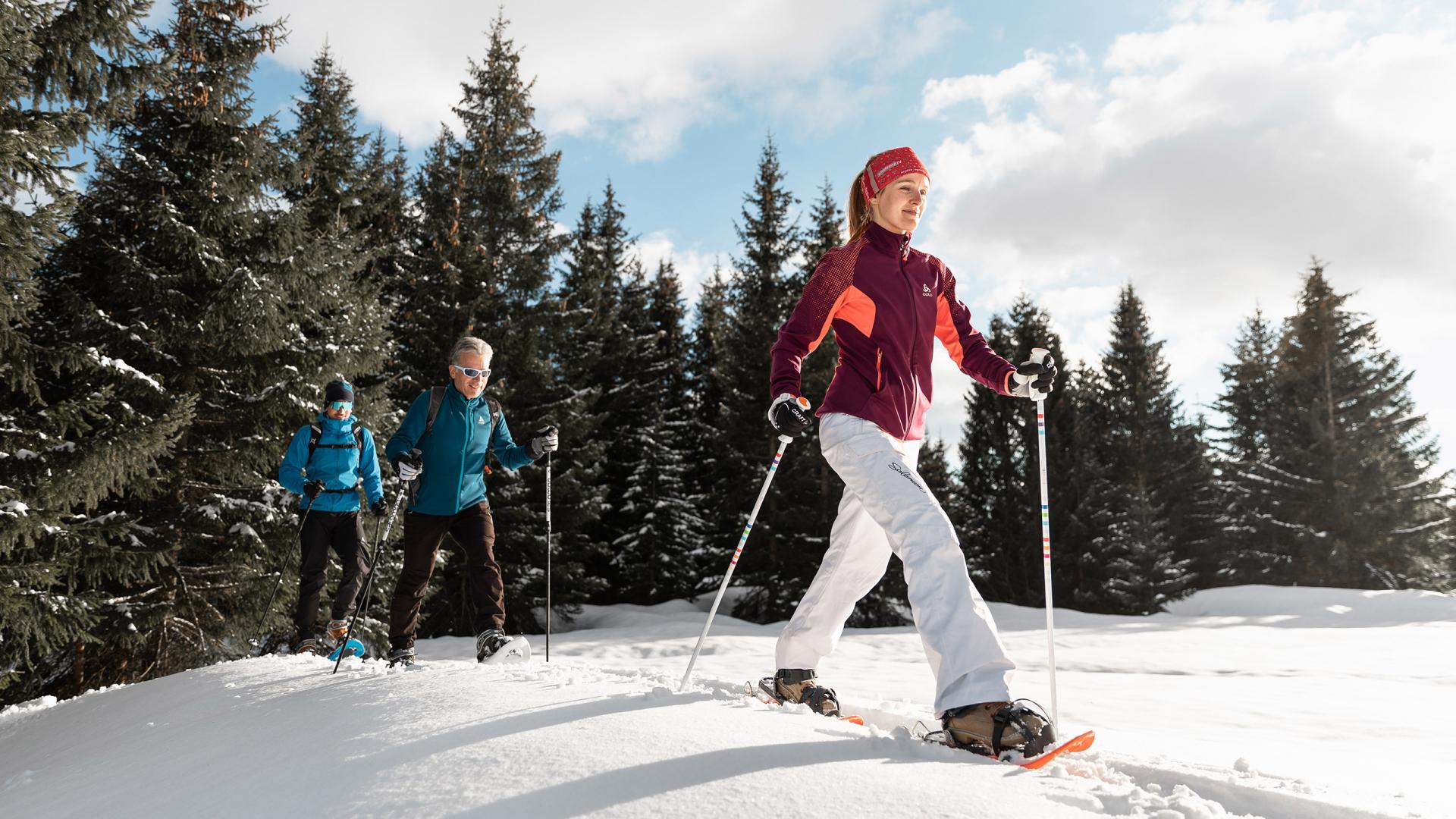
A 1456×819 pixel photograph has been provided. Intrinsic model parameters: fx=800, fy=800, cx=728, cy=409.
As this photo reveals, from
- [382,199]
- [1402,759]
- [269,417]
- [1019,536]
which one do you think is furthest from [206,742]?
[1019,536]

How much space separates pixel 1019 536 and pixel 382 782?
22103 millimetres

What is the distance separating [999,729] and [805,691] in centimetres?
120

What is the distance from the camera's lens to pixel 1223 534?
2923 centimetres

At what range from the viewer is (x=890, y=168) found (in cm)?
345

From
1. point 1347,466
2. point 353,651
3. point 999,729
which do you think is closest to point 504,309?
point 353,651

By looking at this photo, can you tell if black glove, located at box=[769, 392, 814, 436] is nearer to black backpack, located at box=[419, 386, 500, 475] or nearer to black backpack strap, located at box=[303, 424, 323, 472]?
black backpack, located at box=[419, 386, 500, 475]

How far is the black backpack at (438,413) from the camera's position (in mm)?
4980

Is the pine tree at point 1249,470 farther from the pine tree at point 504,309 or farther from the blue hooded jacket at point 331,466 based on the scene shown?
the blue hooded jacket at point 331,466

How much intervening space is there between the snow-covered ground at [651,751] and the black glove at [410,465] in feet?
3.55

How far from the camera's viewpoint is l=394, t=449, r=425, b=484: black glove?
473 cm

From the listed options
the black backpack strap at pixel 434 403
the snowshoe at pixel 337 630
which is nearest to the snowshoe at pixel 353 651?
the snowshoe at pixel 337 630

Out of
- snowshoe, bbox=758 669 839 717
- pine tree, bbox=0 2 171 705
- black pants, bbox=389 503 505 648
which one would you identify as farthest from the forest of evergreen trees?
snowshoe, bbox=758 669 839 717

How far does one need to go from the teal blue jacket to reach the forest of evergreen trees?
2.82m

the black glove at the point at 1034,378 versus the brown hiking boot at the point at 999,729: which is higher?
the black glove at the point at 1034,378
